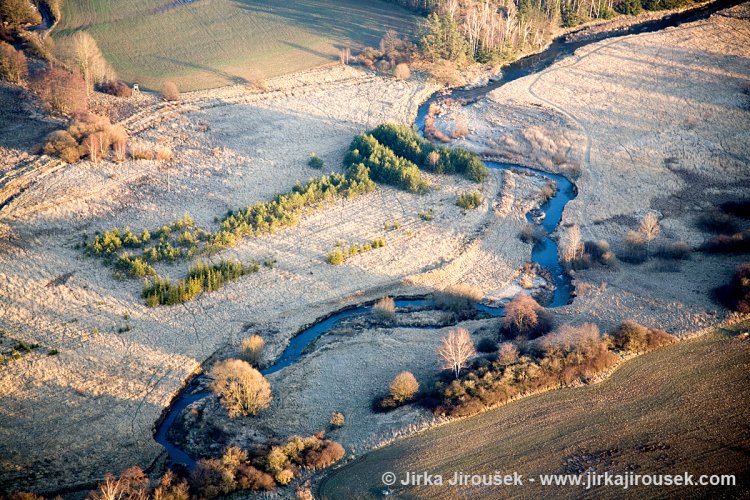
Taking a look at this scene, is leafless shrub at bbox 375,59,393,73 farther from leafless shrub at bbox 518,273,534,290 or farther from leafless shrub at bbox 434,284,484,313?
leafless shrub at bbox 434,284,484,313

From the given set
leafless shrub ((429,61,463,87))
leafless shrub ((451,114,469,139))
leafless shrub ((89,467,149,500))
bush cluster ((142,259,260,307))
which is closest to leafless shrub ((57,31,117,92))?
bush cluster ((142,259,260,307))

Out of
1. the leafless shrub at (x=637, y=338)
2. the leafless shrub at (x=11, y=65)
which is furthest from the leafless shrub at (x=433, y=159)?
the leafless shrub at (x=11, y=65)

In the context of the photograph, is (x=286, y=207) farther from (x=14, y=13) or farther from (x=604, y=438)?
(x=14, y=13)

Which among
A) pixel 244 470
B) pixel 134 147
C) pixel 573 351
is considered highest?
pixel 134 147

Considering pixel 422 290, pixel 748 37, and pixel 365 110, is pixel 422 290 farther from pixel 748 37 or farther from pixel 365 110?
pixel 748 37

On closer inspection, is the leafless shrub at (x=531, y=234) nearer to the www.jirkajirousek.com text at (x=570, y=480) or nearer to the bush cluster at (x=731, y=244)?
Answer: the bush cluster at (x=731, y=244)

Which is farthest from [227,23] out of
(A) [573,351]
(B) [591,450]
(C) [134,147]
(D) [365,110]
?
(B) [591,450]
